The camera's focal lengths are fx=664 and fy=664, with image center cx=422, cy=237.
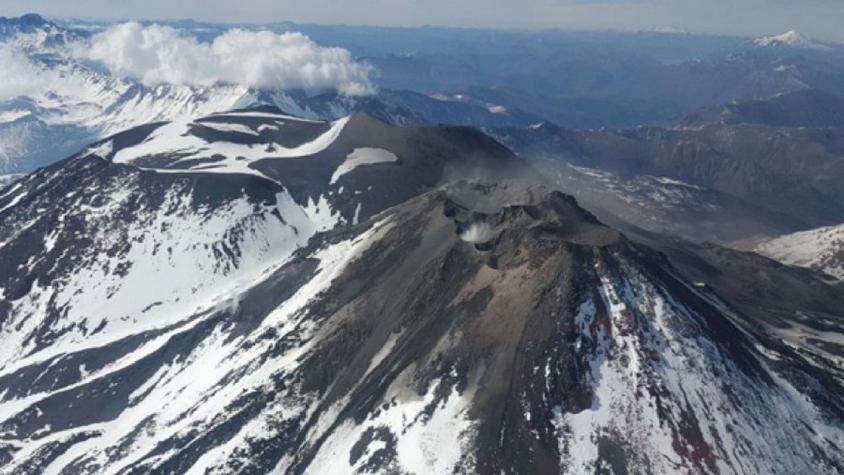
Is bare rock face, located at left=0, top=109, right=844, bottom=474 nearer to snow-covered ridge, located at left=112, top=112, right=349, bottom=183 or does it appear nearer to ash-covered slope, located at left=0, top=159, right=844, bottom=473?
ash-covered slope, located at left=0, top=159, right=844, bottom=473

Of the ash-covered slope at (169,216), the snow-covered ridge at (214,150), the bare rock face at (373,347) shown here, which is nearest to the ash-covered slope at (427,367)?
the bare rock face at (373,347)

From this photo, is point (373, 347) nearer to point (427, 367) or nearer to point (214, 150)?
point (427, 367)

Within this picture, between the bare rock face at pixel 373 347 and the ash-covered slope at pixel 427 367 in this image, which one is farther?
the bare rock face at pixel 373 347

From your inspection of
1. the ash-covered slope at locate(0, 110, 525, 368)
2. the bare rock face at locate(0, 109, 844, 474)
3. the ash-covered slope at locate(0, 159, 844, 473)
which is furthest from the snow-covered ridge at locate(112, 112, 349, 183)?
the ash-covered slope at locate(0, 159, 844, 473)

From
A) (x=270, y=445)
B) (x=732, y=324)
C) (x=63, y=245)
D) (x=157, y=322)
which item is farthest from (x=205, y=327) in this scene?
(x=732, y=324)

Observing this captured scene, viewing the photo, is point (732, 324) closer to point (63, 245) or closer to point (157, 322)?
point (157, 322)

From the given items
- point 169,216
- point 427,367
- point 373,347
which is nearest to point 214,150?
point 169,216

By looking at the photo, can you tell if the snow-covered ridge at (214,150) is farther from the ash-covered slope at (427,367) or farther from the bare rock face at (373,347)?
the ash-covered slope at (427,367)
